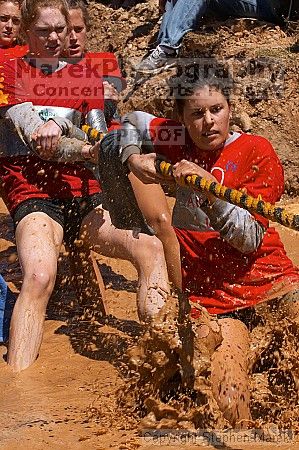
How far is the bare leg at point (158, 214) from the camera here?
430cm

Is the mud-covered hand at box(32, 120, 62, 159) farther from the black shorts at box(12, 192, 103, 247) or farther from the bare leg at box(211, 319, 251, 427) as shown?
the bare leg at box(211, 319, 251, 427)

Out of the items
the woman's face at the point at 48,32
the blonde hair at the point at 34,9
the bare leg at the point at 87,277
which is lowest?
the bare leg at the point at 87,277

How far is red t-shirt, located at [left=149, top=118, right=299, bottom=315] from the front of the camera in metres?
3.92

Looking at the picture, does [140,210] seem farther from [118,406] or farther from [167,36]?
[167,36]

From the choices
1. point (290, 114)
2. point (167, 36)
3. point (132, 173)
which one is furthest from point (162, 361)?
point (167, 36)

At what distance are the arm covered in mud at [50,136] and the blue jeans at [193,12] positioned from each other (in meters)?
3.85

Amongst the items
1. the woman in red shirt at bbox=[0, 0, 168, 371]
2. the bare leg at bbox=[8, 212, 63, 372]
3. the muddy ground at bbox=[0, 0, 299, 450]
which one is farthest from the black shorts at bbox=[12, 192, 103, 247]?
the muddy ground at bbox=[0, 0, 299, 450]

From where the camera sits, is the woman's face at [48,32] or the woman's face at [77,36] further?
the woman's face at [77,36]

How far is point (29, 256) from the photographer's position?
4.65 metres

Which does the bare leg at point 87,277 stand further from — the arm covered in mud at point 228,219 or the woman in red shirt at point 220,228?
the arm covered in mud at point 228,219

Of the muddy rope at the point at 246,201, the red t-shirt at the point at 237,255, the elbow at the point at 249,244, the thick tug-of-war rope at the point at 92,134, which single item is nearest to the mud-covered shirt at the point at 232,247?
the red t-shirt at the point at 237,255

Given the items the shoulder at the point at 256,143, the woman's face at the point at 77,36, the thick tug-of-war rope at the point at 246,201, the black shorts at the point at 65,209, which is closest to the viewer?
the thick tug-of-war rope at the point at 246,201

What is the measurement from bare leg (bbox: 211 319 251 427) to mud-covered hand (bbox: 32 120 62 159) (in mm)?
1451

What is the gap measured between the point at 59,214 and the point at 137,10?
571cm
